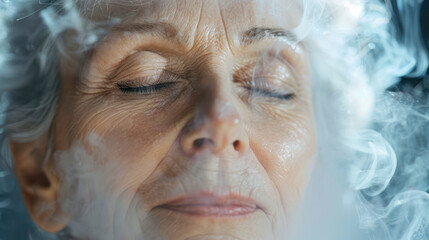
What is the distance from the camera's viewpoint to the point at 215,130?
4.25ft

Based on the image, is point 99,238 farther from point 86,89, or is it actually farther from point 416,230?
point 416,230

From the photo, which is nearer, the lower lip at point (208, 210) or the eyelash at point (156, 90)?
the lower lip at point (208, 210)

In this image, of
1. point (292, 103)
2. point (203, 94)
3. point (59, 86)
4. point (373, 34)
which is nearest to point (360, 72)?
point (373, 34)

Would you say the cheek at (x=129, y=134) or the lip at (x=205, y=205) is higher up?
the cheek at (x=129, y=134)

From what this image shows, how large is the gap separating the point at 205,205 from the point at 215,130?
0.20 meters

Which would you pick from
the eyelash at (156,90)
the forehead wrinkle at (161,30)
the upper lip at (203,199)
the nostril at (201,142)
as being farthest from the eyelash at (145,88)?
the upper lip at (203,199)

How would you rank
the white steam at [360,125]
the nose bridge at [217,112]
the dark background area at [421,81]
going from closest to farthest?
the nose bridge at [217,112] → the white steam at [360,125] → the dark background area at [421,81]

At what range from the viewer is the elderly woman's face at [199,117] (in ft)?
4.31

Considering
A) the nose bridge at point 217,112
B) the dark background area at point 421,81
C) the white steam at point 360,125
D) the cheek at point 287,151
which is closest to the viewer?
the nose bridge at point 217,112

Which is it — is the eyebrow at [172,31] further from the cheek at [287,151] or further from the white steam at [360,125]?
the cheek at [287,151]

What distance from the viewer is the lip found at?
1302 mm

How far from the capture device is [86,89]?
5.06ft

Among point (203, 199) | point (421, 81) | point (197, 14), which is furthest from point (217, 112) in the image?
point (421, 81)

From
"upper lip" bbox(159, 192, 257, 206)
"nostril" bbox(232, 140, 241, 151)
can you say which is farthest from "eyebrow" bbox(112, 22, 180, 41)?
"upper lip" bbox(159, 192, 257, 206)
